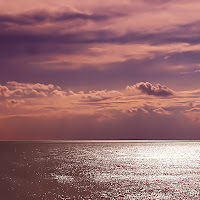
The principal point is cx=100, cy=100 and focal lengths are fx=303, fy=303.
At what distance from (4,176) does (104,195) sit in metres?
30.8

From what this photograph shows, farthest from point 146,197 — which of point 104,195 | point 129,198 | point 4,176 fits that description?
point 4,176

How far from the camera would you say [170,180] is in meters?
65.3

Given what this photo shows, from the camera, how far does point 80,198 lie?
4584cm

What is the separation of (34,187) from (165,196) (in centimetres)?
2332

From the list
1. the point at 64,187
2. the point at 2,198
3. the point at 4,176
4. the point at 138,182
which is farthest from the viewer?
the point at 4,176

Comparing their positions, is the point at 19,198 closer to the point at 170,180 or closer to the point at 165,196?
the point at 165,196

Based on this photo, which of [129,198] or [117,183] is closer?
[129,198]

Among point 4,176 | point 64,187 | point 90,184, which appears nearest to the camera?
point 64,187

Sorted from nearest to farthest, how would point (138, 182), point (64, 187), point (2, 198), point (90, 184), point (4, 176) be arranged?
point (2, 198) < point (64, 187) < point (90, 184) < point (138, 182) < point (4, 176)

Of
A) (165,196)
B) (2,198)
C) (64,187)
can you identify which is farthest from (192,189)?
(2,198)

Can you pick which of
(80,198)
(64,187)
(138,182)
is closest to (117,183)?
(138,182)

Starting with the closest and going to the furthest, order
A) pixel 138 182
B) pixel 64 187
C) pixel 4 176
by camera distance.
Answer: pixel 64 187
pixel 138 182
pixel 4 176

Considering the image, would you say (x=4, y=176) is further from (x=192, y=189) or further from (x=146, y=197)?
(x=192, y=189)

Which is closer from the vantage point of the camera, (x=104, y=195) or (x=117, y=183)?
(x=104, y=195)
